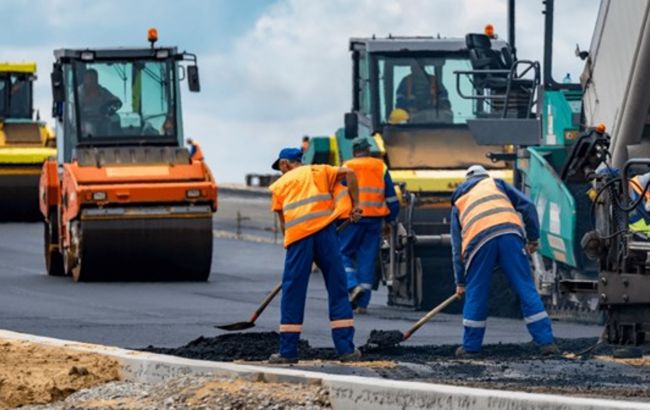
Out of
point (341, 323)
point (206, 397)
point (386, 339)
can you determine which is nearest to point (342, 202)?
point (386, 339)

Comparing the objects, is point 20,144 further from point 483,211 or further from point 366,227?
point 483,211

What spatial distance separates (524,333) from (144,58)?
28.4 feet

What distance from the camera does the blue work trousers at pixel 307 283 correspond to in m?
12.8

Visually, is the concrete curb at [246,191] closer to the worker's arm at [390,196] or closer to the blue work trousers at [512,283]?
the worker's arm at [390,196]

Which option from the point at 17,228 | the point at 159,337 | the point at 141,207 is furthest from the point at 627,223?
the point at 17,228

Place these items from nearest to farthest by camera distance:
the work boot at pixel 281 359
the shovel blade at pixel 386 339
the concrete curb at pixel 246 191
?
1. the work boot at pixel 281 359
2. the shovel blade at pixel 386 339
3. the concrete curb at pixel 246 191

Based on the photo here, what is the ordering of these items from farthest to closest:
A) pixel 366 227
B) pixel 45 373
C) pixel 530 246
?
pixel 366 227 → pixel 530 246 → pixel 45 373

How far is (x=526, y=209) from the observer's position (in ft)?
46.0

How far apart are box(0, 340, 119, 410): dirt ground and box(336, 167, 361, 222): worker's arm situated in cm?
243

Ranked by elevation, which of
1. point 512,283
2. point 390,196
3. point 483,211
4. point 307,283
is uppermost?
point 483,211

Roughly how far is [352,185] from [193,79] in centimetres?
983

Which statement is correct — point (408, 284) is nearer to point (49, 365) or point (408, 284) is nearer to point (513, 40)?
point (513, 40)

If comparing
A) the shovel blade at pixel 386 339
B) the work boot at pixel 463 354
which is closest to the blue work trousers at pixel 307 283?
the shovel blade at pixel 386 339

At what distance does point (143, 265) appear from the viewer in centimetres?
2225
